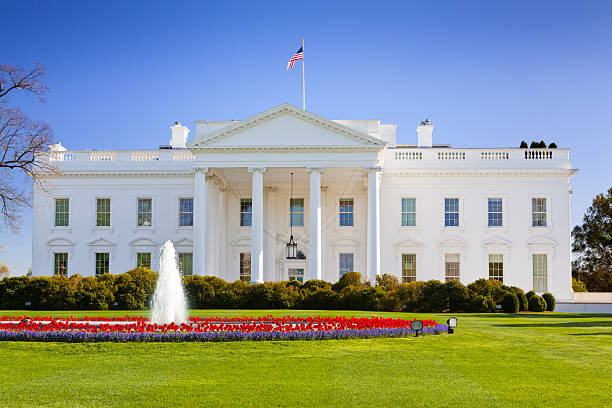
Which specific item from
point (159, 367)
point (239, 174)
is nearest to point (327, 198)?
point (239, 174)

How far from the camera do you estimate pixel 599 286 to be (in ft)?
181

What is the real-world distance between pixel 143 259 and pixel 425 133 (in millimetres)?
21138

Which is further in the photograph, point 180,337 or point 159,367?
point 180,337

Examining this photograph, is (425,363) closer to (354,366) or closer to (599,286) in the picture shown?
(354,366)

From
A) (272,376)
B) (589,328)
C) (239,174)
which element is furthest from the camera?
(239,174)

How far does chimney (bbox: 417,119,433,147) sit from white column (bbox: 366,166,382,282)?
10.5 m

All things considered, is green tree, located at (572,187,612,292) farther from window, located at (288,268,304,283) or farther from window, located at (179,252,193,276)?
window, located at (179,252,193,276)

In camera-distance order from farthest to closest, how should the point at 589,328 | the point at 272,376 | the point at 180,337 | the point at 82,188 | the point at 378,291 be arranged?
the point at 82,188 < the point at 378,291 < the point at 589,328 < the point at 180,337 < the point at 272,376

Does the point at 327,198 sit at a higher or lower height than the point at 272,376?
higher

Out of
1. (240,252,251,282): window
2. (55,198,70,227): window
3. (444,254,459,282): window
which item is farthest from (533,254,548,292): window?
(55,198,70,227): window

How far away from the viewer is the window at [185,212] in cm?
4103

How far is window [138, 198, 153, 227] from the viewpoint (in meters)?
41.2

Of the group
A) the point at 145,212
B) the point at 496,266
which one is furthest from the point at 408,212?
the point at 145,212

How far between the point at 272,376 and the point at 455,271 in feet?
99.8
